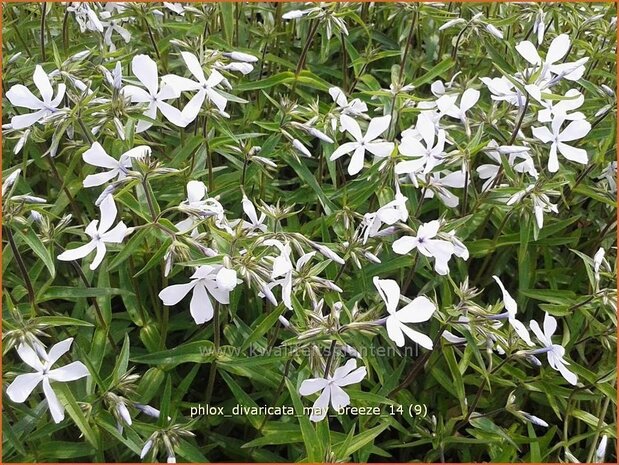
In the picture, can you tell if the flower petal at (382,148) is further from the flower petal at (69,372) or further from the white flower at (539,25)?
the flower petal at (69,372)

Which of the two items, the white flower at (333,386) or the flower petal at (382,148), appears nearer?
the white flower at (333,386)

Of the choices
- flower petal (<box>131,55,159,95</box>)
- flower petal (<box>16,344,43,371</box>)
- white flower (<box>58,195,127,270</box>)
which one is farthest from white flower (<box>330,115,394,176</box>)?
flower petal (<box>16,344,43,371</box>)

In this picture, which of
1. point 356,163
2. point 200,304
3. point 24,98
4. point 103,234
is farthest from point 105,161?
point 356,163

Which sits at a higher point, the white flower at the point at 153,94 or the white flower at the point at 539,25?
the white flower at the point at 153,94

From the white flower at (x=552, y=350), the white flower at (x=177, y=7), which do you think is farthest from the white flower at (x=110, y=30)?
the white flower at (x=552, y=350)

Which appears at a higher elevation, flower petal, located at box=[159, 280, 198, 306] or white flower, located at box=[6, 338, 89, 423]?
flower petal, located at box=[159, 280, 198, 306]

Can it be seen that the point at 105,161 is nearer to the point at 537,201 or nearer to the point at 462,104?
→ the point at 462,104

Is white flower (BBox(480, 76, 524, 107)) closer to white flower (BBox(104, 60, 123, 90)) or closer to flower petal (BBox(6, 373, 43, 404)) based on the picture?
white flower (BBox(104, 60, 123, 90))
